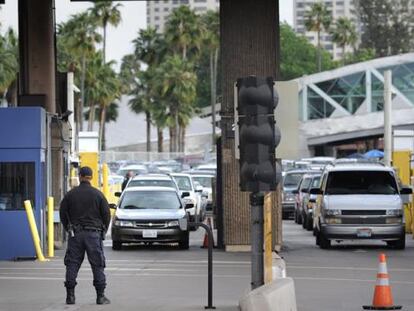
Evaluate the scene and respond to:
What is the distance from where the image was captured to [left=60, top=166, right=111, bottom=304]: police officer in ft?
55.7

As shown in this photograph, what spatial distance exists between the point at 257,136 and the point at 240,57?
43.5ft

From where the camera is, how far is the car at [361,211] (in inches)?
1153

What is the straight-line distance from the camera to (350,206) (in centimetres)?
2939

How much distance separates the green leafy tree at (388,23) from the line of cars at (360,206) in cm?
12961

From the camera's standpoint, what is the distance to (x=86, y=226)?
17000mm

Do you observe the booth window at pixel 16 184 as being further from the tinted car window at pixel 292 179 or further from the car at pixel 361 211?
the tinted car window at pixel 292 179

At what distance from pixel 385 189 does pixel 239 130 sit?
15.8 metres

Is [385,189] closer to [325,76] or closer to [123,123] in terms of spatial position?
[325,76]

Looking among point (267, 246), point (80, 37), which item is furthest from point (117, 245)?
point (80, 37)

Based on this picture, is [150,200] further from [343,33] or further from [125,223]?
[343,33]

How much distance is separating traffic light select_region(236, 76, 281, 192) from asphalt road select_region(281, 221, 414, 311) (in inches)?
117

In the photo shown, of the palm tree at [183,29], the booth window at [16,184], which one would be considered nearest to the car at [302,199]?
the booth window at [16,184]

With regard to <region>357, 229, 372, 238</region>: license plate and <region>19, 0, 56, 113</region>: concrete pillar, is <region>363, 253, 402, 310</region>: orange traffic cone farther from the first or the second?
<region>19, 0, 56, 113</region>: concrete pillar

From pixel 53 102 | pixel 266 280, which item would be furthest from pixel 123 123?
pixel 266 280
